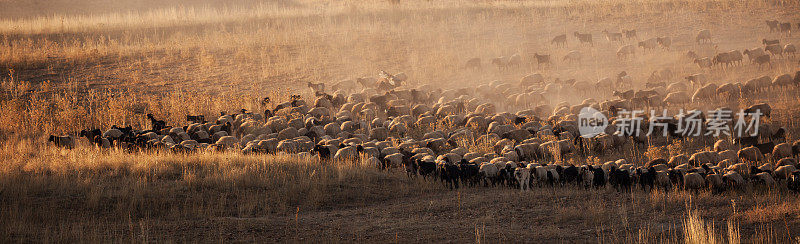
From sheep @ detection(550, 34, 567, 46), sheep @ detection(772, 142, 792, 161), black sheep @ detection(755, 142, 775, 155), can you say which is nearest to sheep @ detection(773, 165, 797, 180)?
sheep @ detection(772, 142, 792, 161)

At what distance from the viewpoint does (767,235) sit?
9.00 meters

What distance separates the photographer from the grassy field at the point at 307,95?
10.3 meters

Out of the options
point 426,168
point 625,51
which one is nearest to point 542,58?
point 625,51

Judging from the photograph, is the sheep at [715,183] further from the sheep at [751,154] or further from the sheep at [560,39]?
the sheep at [560,39]

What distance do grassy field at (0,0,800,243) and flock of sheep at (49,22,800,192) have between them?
54 centimetres

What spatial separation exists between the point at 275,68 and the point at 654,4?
20.9 metres

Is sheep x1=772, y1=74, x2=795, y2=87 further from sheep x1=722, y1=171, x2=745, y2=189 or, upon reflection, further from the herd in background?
sheep x1=722, y1=171, x2=745, y2=189

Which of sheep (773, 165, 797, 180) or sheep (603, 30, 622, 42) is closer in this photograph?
sheep (773, 165, 797, 180)

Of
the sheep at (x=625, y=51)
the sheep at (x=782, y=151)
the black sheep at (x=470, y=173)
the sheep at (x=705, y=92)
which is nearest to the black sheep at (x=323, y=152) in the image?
the black sheep at (x=470, y=173)

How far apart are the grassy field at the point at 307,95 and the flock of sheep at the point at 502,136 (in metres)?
0.54

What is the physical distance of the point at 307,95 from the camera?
25203mm

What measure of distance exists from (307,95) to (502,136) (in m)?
9.94

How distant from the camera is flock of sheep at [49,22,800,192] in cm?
1300

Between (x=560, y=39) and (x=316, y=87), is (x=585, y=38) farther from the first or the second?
(x=316, y=87)
